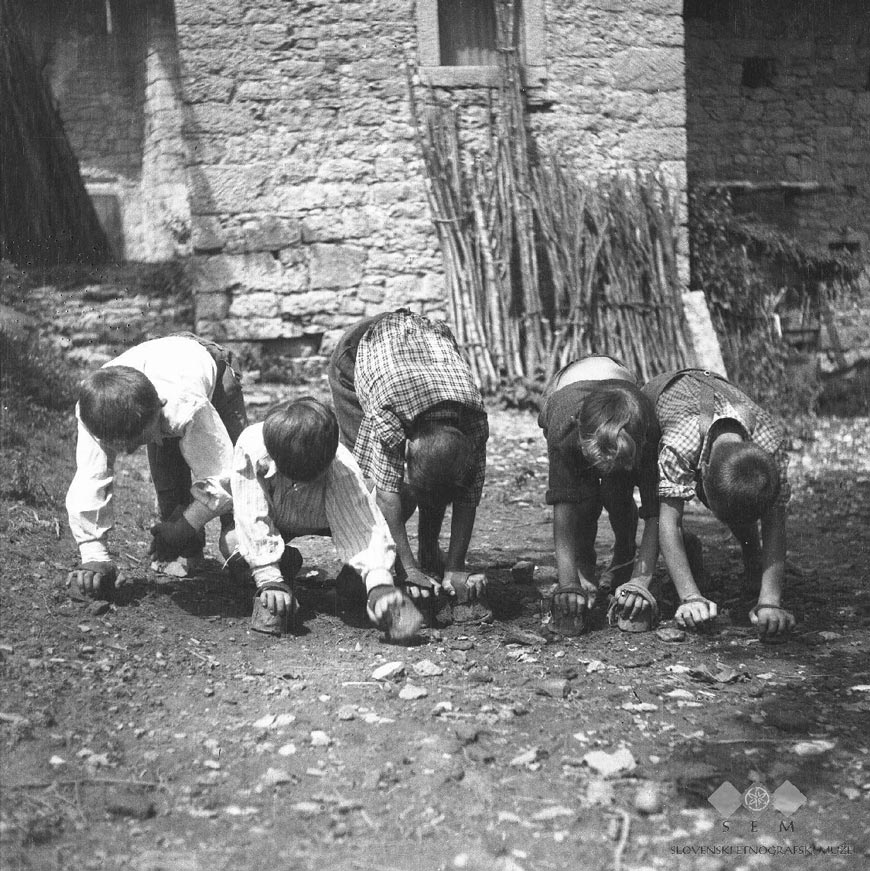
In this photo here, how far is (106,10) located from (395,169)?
172 inches

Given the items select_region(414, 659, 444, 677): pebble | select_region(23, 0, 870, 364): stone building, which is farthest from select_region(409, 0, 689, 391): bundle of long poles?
select_region(414, 659, 444, 677): pebble

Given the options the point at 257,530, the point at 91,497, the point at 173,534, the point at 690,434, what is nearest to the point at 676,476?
the point at 690,434

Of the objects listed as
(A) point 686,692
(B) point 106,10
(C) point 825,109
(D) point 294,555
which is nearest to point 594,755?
(A) point 686,692

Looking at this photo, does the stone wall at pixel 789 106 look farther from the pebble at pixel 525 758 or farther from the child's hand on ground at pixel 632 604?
the pebble at pixel 525 758

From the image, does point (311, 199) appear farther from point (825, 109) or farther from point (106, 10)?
point (825, 109)

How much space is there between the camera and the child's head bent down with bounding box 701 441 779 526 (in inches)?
133

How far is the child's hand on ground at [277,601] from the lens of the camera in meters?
3.56

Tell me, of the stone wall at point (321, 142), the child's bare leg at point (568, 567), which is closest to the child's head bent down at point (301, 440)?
the child's bare leg at point (568, 567)

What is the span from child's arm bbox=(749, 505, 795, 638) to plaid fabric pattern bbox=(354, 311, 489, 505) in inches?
40.3

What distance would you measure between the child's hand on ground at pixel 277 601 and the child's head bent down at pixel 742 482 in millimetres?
1465

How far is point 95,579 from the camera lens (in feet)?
12.0

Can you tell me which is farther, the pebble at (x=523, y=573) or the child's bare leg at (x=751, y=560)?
the pebble at (x=523, y=573)

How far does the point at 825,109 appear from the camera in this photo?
32.0ft

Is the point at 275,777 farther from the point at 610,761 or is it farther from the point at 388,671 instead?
the point at 610,761
